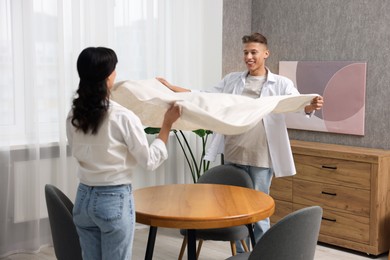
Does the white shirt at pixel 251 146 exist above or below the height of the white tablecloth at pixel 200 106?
below

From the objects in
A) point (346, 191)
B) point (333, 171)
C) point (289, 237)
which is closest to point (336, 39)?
point (333, 171)

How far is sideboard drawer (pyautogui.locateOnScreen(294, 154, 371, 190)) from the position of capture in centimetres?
426

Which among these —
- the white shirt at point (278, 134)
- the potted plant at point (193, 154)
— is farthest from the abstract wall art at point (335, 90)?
the white shirt at point (278, 134)

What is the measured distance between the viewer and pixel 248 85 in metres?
3.87

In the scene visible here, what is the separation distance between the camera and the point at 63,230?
2.57 m

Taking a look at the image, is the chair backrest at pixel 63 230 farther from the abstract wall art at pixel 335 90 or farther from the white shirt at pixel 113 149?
the abstract wall art at pixel 335 90

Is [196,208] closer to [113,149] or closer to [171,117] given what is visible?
[171,117]

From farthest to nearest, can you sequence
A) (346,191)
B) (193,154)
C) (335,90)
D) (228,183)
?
(193,154), (335,90), (346,191), (228,183)

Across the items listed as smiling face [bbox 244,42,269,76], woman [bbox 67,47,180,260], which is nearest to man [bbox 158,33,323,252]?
smiling face [bbox 244,42,269,76]

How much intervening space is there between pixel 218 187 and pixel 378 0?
2.35m

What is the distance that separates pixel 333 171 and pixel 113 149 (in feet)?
8.78

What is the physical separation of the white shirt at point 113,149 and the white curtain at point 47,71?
2.02 metres

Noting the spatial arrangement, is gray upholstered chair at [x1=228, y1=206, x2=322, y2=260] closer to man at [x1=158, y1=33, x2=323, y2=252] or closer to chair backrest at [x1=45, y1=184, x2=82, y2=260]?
chair backrest at [x1=45, y1=184, x2=82, y2=260]

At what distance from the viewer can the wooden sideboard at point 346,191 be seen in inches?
166
